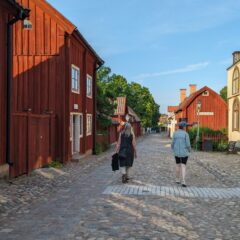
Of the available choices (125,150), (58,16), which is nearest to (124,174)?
(125,150)

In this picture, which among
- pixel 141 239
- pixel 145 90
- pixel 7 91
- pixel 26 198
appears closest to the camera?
pixel 141 239

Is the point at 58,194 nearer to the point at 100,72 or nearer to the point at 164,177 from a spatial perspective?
the point at 164,177

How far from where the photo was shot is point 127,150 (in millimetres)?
12773

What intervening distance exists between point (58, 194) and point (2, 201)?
152 centimetres

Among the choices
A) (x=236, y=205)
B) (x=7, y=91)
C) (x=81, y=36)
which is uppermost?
(x=81, y=36)

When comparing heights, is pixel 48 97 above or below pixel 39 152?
above

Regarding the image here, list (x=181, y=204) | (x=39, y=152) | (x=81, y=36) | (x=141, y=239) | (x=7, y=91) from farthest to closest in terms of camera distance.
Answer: (x=81, y=36)
(x=39, y=152)
(x=7, y=91)
(x=181, y=204)
(x=141, y=239)

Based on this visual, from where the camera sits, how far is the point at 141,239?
6.32m

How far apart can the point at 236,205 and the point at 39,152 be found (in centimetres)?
845

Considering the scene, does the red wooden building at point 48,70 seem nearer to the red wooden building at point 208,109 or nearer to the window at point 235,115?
the window at point 235,115

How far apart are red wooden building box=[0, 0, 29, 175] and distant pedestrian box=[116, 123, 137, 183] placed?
10.4 ft

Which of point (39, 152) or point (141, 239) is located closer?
point (141, 239)

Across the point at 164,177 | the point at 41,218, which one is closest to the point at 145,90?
the point at 164,177

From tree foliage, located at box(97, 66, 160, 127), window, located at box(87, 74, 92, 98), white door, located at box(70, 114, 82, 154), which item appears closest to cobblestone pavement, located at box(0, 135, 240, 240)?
white door, located at box(70, 114, 82, 154)
